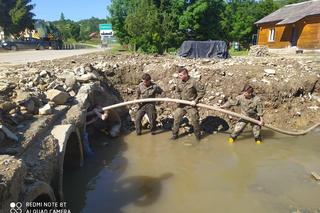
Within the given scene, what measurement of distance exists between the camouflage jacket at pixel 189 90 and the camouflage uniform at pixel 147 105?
27.9 inches

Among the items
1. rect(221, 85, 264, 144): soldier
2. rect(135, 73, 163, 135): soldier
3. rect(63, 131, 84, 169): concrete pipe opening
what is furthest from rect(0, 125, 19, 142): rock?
rect(221, 85, 264, 144): soldier

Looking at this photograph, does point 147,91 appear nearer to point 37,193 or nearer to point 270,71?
point 270,71

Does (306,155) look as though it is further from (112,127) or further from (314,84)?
(112,127)

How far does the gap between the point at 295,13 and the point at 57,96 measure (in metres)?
22.1

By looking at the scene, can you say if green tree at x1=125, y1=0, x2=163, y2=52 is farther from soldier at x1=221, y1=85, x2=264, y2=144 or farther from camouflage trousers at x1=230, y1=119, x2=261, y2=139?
camouflage trousers at x1=230, y1=119, x2=261, y2=139

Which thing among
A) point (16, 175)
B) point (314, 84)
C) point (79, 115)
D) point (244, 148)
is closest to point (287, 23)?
point (314, 84)

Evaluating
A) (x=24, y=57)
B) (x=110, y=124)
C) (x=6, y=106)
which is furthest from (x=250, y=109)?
(x=24, y=57)

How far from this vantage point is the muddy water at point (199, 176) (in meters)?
5.40

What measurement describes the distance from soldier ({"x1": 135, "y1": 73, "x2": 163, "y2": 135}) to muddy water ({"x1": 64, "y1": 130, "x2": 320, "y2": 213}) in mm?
367

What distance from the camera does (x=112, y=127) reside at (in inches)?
350

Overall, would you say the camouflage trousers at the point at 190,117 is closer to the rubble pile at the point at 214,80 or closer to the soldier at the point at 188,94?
the soldier at the point at 188,94

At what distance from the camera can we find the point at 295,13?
2450cm

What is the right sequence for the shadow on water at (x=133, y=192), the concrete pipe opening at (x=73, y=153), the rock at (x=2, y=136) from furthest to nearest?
1. the concrete pipe opening at (x=73, y=153)
2. the shadow on water at (x=133, y=192)
3. the rock at (x=2, y=136)

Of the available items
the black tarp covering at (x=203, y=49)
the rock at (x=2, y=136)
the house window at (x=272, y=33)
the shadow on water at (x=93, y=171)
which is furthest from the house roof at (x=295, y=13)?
the rock at (x=2, y=136)
